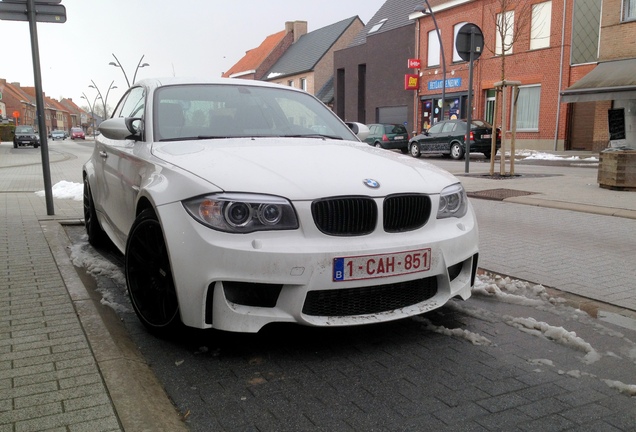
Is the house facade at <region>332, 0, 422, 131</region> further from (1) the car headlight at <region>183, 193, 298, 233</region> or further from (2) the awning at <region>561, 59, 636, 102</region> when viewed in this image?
(1) the car headlight at <region>183, 193, 298, 233</region>

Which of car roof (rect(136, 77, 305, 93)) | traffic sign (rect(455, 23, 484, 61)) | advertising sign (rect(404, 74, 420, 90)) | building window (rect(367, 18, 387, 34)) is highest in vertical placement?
building window (rect(367, 18, 387, 34))

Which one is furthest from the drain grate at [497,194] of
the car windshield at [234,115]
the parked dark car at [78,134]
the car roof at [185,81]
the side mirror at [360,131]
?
the parked dark car at [78,134]

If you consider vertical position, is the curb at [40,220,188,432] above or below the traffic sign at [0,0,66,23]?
below

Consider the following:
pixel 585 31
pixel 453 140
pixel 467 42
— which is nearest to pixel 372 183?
pixel 467 42

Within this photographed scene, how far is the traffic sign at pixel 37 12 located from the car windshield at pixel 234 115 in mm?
4226

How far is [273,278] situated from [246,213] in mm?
364

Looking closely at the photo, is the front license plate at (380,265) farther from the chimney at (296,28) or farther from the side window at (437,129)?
the chimney at (296,28)

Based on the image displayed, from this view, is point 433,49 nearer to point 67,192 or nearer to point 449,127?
point 449,127

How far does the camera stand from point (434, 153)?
79.4 feet

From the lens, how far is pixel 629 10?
20734mm

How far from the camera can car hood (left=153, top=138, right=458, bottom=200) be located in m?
3.02

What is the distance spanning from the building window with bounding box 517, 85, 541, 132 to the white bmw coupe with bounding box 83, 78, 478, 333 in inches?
994

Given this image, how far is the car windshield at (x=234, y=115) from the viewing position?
4102mm

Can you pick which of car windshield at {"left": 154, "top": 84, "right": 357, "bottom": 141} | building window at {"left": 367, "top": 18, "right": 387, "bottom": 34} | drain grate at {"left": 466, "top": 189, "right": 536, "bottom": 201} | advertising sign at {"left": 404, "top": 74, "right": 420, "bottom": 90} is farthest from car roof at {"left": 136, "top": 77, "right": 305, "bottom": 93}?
building window at {"left": 367, "top": 18, "right": 387, "bottom": 34}
